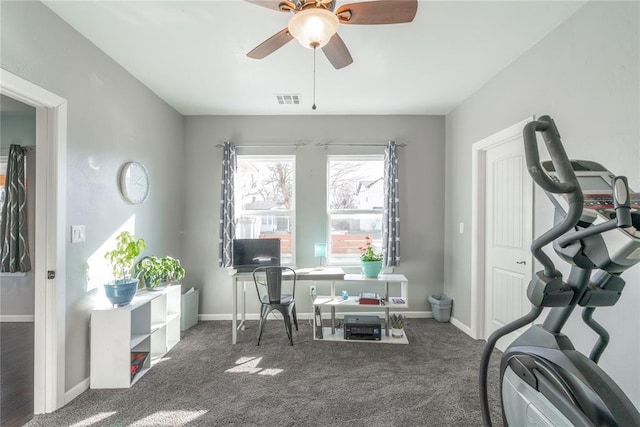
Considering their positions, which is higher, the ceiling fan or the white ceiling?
the white ceiling

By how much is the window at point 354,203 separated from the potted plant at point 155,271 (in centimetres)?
194

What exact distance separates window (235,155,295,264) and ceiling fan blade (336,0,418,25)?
96.1 inches

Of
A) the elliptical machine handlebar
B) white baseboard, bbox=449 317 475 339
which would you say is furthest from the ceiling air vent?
white baseboard, bbox=449 317 475 339

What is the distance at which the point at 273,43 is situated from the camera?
186cm

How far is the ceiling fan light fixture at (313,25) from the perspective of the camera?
1500 millimetres

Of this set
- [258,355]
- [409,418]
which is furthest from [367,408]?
[258,355]

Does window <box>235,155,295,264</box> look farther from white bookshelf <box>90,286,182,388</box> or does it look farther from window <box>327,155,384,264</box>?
white bookshelf <box>90,286,182,388</box>

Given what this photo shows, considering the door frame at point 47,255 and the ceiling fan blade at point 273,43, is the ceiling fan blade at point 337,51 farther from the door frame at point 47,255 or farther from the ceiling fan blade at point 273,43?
the door frame at point 47,255

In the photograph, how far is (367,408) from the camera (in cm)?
206

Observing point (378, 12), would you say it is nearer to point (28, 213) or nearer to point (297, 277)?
point (297, 277)

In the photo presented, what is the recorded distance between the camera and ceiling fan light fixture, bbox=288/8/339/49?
150 centimetres

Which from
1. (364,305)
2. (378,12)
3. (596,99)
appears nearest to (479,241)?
(364,305)

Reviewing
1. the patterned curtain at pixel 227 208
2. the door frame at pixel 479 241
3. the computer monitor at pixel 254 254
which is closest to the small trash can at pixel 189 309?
the patterned curtain at pixel 227 208

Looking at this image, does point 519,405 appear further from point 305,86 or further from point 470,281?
point 305,86
